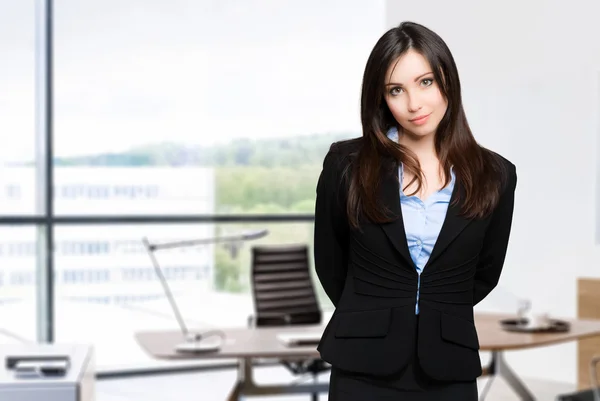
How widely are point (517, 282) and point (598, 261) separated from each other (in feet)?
1.98

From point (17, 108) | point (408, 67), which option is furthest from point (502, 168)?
point (17, 108)

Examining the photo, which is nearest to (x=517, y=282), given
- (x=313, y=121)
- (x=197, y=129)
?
(x=313, y=121)

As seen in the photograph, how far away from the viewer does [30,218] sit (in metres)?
6.25

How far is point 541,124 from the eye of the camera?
625 cm

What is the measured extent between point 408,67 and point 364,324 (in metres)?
0.44

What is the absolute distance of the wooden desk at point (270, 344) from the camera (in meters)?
4.00

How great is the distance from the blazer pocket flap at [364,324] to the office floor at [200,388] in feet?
13.4

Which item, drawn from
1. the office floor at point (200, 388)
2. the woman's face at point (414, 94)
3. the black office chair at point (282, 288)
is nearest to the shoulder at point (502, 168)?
the woman's face at point (414, 94)

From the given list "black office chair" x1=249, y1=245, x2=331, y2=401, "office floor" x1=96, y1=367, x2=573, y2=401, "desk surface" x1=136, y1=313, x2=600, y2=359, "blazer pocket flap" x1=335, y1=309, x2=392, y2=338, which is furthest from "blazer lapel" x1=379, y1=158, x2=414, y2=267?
"office floor" x1=96, y1=367, x2=573, y2=401

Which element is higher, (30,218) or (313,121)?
(313,121)

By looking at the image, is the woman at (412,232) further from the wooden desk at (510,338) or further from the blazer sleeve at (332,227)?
the wooden desk at (510,338)

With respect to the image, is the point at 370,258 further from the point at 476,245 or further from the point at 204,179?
the point at 204,179

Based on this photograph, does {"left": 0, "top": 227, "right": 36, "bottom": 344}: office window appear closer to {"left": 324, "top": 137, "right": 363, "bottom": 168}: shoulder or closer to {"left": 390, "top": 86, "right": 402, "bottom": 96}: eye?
{"left": 324, "top": 137, "right": 363, "bottom": 168}: shoulder

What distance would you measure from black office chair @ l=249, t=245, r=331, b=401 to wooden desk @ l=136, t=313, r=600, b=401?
704mm
